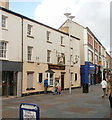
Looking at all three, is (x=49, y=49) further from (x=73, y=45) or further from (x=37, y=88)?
(x=73, y=45)

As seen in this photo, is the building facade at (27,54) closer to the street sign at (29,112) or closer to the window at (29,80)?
the window at (29,80)

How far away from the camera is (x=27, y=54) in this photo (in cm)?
2125

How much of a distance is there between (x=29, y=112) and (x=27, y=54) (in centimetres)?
1541

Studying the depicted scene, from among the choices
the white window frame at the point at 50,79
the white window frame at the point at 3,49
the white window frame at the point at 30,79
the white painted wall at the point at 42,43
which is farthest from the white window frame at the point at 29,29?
the white window frame at the point at 50,79

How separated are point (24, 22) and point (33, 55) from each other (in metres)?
3.39

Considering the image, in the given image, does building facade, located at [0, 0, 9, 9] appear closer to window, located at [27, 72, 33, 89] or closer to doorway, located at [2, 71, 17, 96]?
doorway, located at [2, 71, 17, 96]

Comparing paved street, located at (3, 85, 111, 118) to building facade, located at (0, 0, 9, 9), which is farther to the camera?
building facade, located at (0, 0, 9, 9)

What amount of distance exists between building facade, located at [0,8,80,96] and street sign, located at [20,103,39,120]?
12.3 meters

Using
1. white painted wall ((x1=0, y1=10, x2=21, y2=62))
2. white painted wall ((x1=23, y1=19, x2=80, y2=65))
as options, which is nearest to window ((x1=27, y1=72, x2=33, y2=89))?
white painted wall ((x1=23, y1=19, x2=80, y2=65))

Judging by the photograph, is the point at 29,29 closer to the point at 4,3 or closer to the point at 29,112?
the point at 4,3

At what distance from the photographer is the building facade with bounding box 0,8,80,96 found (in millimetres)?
18969

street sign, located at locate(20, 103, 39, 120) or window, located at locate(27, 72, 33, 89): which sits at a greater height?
window, located at locate(27, 72, 33, 89)

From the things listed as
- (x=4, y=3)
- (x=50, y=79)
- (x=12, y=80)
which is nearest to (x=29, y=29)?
(x=4, y=3)

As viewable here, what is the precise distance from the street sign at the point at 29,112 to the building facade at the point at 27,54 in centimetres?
1231
